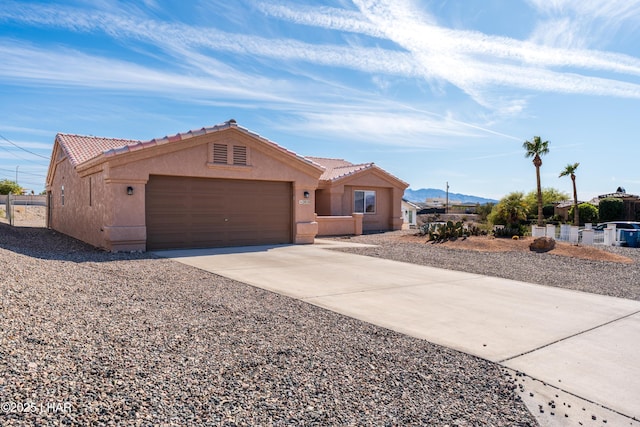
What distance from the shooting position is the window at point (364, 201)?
25.8 m

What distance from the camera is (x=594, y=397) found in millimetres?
4133

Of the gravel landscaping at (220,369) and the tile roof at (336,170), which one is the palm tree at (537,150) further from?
the gravel landscaping at (220,369)

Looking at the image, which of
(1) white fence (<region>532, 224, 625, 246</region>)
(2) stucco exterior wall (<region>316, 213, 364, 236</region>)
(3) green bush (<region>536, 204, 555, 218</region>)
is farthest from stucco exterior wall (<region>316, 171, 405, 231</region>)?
(3) green bush (<region>536, 204, 555, 218</region>)

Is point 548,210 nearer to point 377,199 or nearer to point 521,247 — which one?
point 377,199

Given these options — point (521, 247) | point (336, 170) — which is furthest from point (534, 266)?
point (336, 170)

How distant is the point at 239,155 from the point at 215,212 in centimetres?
220

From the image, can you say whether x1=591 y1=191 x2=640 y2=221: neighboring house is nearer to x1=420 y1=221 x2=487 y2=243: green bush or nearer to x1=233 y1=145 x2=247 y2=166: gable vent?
x1=420 y1=221 x2=487 y2=243: green bush

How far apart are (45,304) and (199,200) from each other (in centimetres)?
983

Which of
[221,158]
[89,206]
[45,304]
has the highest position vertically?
[221,158]

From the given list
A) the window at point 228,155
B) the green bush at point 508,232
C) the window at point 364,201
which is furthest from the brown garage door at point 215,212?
the green bush at point 508,232

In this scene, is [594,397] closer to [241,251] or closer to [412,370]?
[412,370]

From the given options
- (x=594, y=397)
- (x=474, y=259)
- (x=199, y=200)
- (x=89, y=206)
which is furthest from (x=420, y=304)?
(x=89, y=206)

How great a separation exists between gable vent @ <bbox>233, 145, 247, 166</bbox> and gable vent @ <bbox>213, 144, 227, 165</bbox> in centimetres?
38

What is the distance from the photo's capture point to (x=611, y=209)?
38219mm
